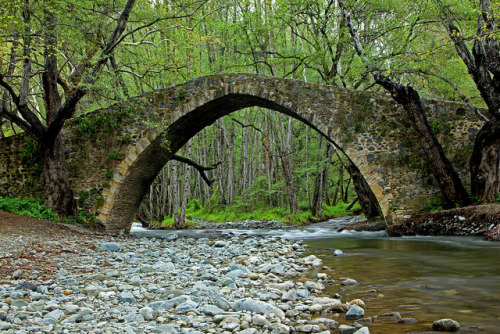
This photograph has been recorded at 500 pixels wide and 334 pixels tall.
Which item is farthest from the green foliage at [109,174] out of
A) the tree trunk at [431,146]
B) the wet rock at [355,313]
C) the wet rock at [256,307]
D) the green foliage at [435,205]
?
the wet rock at [355,313]

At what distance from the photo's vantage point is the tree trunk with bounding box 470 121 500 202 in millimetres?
7668

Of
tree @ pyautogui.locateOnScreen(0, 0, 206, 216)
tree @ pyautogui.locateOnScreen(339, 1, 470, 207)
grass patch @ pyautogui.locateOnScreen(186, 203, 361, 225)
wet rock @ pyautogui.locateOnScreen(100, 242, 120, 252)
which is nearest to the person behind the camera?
wet rock @ pyautogui.locateOnScreen(100, 242, 120, 252)

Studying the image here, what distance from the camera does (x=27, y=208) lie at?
9055mm

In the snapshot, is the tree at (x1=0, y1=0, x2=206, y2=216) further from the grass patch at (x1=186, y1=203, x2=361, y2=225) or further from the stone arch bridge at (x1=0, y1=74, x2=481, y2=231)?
the grass patch at (x1=186, y1=203, x2=361, y2=225)

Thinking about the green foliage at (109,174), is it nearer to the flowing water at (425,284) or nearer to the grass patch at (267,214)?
the flowing water at (425,284)

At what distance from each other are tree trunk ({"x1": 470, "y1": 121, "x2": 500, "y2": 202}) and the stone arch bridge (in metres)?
1.25

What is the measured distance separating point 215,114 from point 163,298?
920 centimetres

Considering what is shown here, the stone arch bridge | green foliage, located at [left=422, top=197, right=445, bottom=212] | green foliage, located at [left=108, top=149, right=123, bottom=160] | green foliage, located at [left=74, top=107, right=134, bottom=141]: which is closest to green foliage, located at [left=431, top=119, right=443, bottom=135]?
the stone arch bridge

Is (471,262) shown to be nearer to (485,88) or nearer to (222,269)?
(222,269)

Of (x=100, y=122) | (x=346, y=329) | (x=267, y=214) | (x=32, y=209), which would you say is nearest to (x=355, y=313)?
(x=346, y=329)

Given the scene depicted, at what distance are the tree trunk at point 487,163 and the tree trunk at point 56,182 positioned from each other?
389 inches

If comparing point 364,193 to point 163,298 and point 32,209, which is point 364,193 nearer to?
point 32,209

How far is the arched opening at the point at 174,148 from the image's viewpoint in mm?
10541

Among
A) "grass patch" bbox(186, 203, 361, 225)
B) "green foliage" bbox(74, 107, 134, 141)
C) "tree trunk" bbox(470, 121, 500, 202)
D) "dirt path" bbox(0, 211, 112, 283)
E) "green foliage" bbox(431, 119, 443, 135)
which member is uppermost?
"green foliage" bbox(74, 107, 134, 141)
